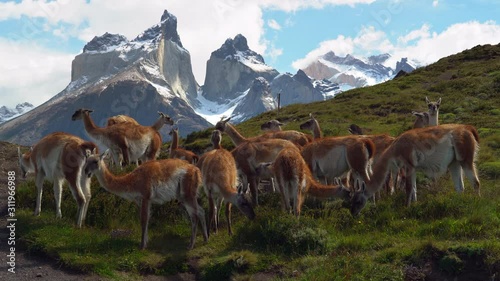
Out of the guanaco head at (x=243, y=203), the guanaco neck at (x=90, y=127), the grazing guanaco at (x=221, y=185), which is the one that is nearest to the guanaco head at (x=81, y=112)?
the guanaco neck at (x=90, y=127)

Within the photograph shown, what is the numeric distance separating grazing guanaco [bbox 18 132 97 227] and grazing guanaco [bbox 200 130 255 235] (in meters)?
2.70

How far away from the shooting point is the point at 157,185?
1027cm

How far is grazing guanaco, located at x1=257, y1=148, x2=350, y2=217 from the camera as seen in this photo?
10.7 m

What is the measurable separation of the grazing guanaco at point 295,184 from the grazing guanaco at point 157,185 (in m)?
1.77

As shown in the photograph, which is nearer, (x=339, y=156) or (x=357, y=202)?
(x=357, y=202)

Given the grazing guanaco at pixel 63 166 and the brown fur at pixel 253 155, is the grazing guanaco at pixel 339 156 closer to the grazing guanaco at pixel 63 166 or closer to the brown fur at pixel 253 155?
the brown fur at pixel 253 155

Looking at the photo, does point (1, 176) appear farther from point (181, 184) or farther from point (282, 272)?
point (282, 272)

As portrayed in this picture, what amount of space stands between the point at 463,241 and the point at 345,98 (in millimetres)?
31093

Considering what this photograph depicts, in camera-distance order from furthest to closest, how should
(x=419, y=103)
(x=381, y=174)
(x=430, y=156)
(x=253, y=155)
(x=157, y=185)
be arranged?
1. (x=419, y=103)
2. (x=253, y=155)
3. (x=381, y=174)
4. (x=430, y=156)
5. (x=157, y=185)

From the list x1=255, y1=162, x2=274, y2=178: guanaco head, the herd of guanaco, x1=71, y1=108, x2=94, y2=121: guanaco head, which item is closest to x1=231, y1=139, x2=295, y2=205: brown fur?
the herd of guanaco

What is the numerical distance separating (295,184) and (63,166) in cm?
515

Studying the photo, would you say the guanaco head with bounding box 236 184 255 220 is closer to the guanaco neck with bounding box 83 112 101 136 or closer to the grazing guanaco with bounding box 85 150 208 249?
the grazing guanaco with bounding box 85 150 208 249

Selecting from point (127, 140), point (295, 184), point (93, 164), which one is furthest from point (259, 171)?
point (127, 140)

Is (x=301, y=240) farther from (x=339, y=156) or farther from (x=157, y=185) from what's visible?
(x=339, y=156)
